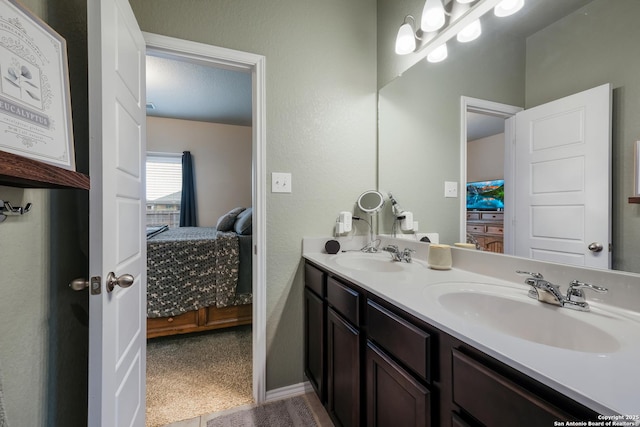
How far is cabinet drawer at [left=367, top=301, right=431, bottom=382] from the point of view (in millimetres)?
712

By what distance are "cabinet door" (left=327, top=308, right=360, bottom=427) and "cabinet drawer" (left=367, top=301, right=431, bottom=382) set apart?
16cm

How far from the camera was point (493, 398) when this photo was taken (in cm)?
53

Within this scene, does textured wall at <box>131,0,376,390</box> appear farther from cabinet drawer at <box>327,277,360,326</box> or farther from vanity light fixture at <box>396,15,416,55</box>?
cabinet drawer at <box>327,277,360,326</box>

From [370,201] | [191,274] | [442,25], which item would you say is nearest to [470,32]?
[442,25]

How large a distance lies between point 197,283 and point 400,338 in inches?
78.7

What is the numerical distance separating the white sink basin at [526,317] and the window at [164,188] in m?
4.65

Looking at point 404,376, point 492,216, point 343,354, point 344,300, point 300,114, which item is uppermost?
point 300,114

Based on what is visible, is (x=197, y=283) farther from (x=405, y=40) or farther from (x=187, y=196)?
(x=187, y=196)

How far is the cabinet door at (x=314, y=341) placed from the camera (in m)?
1.42

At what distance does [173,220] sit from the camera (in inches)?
181

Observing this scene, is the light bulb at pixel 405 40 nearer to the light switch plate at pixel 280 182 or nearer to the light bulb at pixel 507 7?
the light bulb at pixel 507 7

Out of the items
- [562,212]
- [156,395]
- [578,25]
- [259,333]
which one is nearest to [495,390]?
[562,212]

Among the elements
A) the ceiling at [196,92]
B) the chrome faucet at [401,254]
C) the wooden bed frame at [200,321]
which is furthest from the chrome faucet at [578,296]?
the ceiling at [196,92]

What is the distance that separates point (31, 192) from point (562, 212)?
5.29ft
